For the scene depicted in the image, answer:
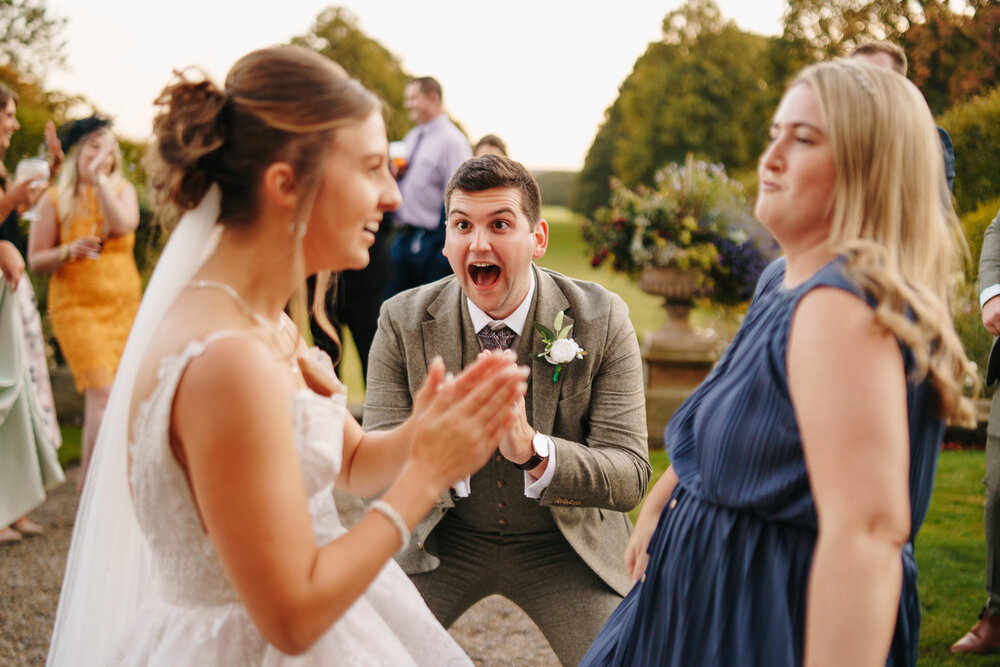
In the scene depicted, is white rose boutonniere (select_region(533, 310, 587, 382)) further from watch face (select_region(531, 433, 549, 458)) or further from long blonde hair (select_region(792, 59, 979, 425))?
long blonde hair (select_region(792, 59, 979, 425))

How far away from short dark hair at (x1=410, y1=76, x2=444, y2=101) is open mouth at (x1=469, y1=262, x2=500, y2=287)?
16.1ft

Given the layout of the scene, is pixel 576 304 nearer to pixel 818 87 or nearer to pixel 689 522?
→ pixel 689 522

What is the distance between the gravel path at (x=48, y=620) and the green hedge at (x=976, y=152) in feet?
26.9

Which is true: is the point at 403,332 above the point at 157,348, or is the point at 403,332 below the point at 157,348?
below

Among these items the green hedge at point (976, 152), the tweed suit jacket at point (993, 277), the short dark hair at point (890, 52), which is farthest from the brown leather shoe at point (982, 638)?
the green hedge at point (976, 152)

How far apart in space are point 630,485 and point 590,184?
5376 cm

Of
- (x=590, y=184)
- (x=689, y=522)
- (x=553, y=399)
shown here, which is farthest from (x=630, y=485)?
(x=590, y=184)

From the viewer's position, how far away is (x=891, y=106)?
4.67 ft

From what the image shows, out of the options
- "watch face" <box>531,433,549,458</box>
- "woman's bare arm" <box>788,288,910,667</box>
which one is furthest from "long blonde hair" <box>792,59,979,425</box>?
"watch face" <box>531,433,549,458</box>

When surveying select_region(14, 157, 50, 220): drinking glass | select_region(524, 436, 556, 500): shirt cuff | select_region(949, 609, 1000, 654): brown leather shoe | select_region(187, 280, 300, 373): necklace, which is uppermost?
select_region(187, 280, 300, 373): necklace

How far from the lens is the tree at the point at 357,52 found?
35.7m

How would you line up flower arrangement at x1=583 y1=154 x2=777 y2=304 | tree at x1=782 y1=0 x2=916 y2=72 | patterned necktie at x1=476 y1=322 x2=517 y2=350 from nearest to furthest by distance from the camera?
patterned necktie at x1=476 y1=322 x2=517 y2=350, flower arrangement at x1=583 y1=154 x2=777 y2=304, tree at x1=782 y1=0 x2=916 y2=72

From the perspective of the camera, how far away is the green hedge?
9.60 metres

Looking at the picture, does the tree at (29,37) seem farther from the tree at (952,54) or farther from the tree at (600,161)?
the tree at (600,161)
